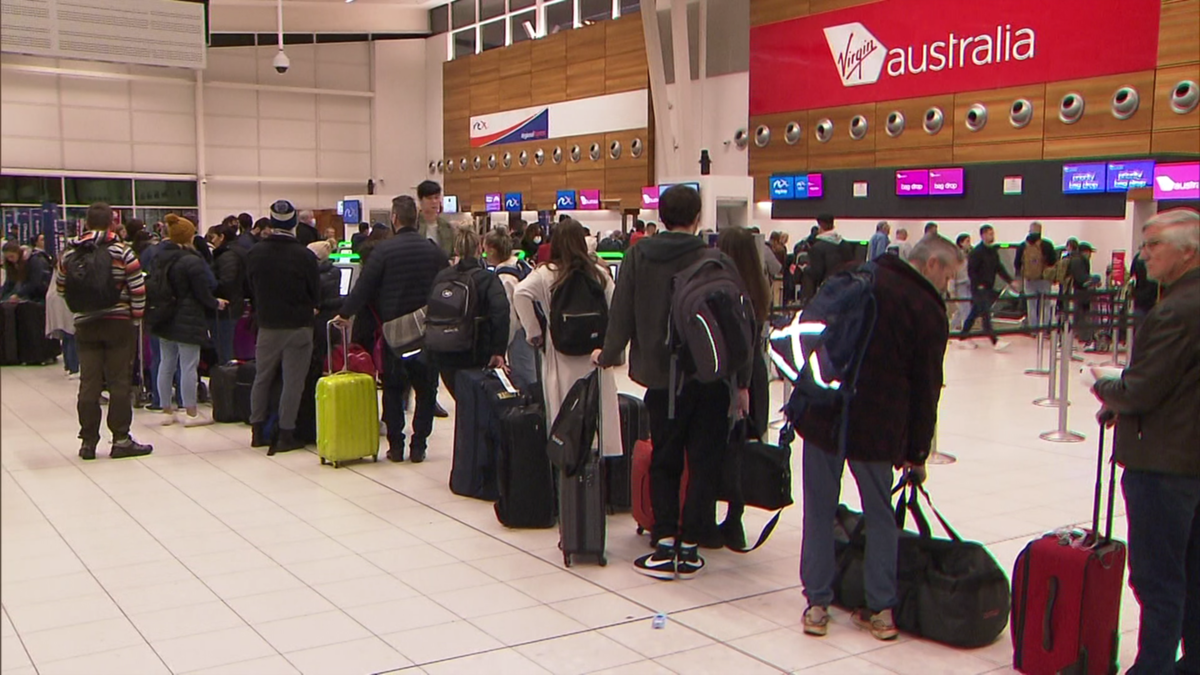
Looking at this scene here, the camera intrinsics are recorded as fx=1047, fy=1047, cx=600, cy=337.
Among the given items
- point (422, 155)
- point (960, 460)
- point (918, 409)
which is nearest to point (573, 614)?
point (918, 409)

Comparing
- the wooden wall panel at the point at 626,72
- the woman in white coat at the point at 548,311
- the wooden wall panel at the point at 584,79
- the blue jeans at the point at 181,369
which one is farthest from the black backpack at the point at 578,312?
the wooden wall panel at the point at 584,79

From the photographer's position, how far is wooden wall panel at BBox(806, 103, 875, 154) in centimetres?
1688

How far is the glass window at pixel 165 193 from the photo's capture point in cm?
2519

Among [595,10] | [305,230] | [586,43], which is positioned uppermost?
[595,10]

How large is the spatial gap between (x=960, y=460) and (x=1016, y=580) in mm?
3547

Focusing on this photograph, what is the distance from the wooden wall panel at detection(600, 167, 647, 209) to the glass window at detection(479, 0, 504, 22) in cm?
661

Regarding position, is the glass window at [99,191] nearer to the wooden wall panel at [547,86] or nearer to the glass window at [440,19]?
the glass window at [440,19]

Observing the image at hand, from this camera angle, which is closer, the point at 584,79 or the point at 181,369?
the point at 181,369

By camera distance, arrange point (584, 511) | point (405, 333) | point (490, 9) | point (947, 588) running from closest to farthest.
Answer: point (947, 588) → point (584, 511) → point (405, 333) → point (490, 9)

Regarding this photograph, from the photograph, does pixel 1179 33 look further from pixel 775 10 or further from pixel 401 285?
Result: pixel 401 285

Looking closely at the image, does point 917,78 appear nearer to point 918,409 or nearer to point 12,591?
point 918,409

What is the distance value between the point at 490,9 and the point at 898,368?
2457 centimetres

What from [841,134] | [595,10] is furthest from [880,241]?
[595,10]

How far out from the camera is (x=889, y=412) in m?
3.52
